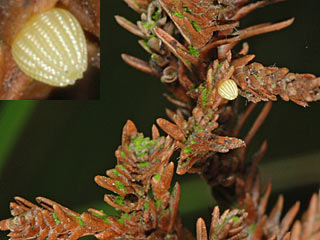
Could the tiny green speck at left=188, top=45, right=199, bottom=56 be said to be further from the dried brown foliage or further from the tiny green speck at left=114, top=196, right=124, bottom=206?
the dried brown foliage

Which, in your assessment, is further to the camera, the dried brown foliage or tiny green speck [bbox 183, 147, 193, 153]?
the dried brown foliage

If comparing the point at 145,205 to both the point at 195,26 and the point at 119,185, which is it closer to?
the point at 119,185

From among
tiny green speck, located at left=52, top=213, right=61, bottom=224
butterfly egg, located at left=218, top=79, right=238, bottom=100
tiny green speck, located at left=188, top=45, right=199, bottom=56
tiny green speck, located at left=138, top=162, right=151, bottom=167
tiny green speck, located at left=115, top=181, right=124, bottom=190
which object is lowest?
tiny green speck, located at left=52, top=213, right=61, bottom=224

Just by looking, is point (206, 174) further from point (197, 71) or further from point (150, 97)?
point (150, 97)

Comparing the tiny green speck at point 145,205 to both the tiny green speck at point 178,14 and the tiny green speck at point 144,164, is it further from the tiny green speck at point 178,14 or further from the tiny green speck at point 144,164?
the tiny green speck at point 178,14

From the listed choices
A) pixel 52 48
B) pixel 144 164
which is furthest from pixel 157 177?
pixel 52 48

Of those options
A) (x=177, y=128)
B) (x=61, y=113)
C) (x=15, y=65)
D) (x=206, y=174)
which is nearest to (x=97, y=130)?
(x=61, y=113)

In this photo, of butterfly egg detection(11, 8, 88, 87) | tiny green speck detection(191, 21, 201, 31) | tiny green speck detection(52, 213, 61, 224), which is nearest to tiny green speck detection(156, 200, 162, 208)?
tiny green speck detection(52, 213, 61, 224)
